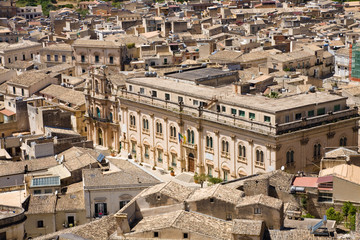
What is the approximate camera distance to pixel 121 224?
44.4 m

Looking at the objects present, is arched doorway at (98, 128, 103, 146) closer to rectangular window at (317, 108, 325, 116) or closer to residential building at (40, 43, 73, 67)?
rectangular window at (317, 108, 325, 116)

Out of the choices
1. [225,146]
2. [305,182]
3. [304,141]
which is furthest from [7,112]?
[305,182]

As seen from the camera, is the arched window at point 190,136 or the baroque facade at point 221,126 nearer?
the baroque facade at point 221,126

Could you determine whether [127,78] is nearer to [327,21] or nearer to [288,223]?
[288,223]

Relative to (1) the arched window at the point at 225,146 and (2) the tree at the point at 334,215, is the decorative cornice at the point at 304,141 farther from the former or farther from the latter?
(2) the tree at the point at 334,215

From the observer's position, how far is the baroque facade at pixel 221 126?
62.6 meters

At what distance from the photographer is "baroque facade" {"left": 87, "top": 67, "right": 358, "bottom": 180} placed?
62594 millimetres

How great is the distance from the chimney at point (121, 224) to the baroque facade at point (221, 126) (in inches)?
801

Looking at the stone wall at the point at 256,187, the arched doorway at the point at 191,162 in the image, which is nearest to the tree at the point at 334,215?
the stone wall at the point at 256,187

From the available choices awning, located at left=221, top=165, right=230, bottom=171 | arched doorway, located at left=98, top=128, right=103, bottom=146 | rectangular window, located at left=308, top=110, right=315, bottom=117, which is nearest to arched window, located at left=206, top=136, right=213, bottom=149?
awning, located at left=221, top=165, right=230, bottom=171

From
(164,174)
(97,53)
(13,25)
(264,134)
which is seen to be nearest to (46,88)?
(97,53)

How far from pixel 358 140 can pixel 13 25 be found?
12021 cm

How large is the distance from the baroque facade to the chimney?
2034 cm

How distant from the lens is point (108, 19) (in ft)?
582
